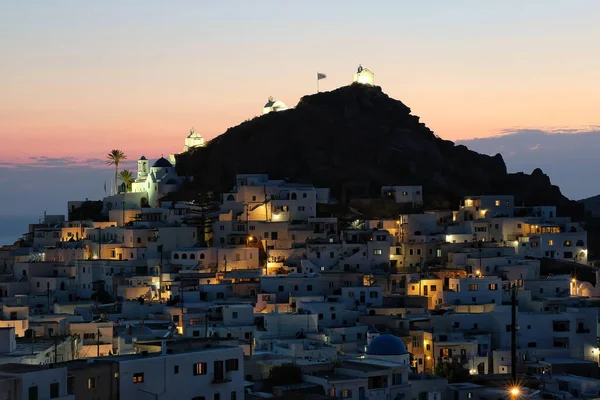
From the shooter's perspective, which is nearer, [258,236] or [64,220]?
[258,236]

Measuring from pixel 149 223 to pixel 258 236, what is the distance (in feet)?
23.7

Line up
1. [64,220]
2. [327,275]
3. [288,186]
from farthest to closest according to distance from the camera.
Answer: [64,220] → [288,186] → [327,275]

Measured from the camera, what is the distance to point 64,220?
90625mm

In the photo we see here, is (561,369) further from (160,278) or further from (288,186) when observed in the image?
(288,186)

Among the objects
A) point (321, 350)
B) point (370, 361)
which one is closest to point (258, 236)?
point (321, 350)

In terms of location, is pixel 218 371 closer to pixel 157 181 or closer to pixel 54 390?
pixel 54 390

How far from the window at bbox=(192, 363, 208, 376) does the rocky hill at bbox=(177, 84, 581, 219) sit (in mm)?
58142

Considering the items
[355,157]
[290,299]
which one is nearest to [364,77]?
[355,157]

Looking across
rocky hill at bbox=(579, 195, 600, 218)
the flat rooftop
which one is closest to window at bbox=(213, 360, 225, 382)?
the flat rooftop

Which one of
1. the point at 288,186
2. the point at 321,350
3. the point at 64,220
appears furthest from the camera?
the point at 64,220

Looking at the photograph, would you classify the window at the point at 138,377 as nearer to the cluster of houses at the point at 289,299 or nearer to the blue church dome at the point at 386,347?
the cluster of houses at the point at 289,299

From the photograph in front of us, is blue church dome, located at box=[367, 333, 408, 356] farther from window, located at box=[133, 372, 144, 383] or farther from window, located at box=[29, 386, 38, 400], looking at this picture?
window, located at box=[29, 386, 38, 400]

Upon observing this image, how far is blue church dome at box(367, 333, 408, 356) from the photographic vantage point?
143 feet

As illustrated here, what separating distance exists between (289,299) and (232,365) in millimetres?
29029
